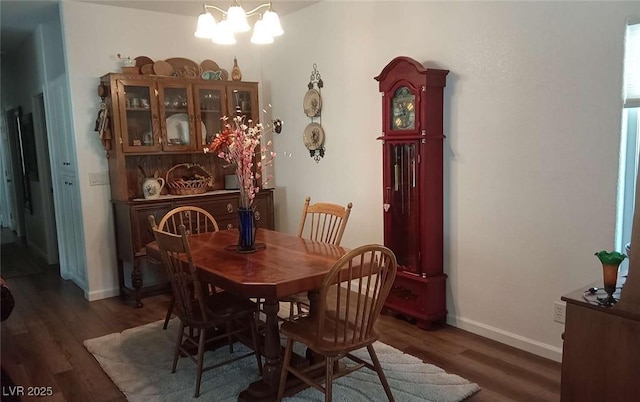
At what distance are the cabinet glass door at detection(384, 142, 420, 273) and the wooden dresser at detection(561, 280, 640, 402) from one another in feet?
4.52

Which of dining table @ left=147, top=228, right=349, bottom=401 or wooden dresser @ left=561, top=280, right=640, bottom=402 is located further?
dining table @ left=147, top=228, right=349, bottom=401

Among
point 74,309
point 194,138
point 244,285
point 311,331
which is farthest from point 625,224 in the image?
point 74,309

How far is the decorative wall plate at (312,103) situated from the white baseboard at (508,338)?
2.14 metres

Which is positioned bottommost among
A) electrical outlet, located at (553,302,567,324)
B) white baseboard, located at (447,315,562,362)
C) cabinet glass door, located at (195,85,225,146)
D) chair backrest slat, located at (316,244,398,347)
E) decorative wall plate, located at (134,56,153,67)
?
white baseboard, located at (447,315,562,362)

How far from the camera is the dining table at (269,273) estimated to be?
2.16m

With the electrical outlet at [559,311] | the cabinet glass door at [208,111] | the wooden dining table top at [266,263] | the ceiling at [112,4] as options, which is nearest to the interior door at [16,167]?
the ceiling at [112,4]

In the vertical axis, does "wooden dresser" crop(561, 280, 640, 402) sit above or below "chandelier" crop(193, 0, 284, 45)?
below

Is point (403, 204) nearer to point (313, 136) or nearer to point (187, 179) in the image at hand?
point (313, 136)

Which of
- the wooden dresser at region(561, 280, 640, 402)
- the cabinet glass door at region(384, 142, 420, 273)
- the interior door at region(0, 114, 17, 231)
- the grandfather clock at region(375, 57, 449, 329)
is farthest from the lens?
the interior door at region(0, 114, 17, 231)

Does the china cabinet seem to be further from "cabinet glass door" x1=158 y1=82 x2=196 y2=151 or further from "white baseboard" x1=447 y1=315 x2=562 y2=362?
"white baseboard" x1=447 y1=315 x2=562 y2=362

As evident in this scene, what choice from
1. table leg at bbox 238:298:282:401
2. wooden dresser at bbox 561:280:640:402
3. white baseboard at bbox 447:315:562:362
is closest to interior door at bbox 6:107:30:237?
table leg at bbox 238:298:282:401

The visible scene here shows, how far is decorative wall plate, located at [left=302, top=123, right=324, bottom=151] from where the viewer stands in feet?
14.4

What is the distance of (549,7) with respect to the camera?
8.77 feet

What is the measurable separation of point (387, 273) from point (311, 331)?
458 millimetres
